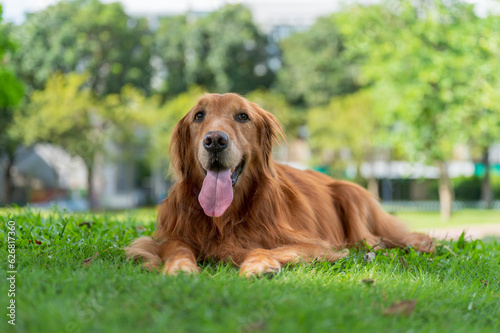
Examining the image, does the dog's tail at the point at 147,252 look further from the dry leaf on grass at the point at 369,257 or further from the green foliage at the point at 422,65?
the green foliage at the point at 422,65

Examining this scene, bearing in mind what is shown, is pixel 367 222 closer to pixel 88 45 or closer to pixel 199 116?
pixel 199 116

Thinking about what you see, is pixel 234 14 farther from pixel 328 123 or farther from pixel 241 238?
pixel 241 238

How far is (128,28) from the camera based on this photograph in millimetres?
35250

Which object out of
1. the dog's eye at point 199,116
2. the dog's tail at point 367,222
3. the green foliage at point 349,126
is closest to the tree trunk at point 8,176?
the green foliage at point 349,126

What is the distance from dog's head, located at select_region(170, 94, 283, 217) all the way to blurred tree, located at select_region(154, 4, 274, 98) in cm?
3037

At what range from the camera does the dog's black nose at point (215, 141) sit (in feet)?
11.5

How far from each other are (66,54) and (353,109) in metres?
Answer: 17.8

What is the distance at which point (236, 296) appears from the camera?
2.55 m

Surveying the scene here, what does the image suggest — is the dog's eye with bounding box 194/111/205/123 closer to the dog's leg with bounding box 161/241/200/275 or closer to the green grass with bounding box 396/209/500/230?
the dog's leg with bounding box 161/241/200/275

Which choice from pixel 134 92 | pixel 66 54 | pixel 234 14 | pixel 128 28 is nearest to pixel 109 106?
pixel 134 92

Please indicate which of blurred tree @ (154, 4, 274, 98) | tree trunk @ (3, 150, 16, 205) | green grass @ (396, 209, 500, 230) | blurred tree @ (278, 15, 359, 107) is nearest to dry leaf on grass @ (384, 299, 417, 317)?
green grass @ (396, 209, 500, 230)

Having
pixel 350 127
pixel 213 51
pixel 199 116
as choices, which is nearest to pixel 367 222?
pixel 199 116

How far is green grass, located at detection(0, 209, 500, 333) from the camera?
7.33 feet

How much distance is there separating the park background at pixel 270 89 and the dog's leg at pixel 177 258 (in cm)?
1207
